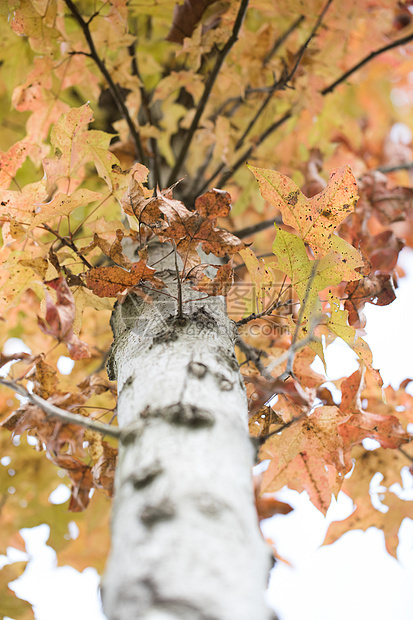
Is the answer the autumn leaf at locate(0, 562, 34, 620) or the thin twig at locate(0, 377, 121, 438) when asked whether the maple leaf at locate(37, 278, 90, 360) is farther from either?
the autumn leaf at locate(0, 562, 34, 620)

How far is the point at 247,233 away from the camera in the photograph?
1.26 metres

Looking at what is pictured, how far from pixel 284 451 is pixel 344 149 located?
1.56 meters

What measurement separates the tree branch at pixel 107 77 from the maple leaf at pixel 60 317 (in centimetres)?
66

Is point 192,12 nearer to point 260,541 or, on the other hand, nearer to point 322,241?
point 322,241

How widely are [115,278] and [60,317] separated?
10cm

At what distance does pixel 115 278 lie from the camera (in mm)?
674

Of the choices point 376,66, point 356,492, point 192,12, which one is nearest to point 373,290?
point 356,492

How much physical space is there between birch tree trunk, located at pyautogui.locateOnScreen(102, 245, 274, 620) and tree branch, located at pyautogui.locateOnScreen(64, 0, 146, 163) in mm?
708

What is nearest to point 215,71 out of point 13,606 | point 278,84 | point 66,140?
point 278,84

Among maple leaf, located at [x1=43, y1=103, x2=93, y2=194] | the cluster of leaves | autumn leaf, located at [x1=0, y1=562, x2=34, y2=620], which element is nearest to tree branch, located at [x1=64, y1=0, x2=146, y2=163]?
the cluster of leaves

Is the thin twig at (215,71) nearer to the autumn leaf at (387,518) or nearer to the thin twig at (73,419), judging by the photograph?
the thin twig at (73,419)

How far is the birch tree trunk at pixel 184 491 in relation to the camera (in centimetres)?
36

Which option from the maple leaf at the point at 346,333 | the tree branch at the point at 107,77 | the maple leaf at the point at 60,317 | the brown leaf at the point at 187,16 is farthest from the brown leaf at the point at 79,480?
the brown leaf at the point at 187,16

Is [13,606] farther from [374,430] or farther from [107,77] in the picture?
[107,77]
